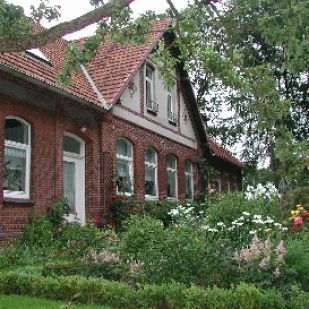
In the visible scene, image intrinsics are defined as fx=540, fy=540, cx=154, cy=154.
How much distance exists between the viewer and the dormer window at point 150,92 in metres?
20.5

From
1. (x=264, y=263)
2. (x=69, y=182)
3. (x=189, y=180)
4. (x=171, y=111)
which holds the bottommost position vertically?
(x=264, y=263)

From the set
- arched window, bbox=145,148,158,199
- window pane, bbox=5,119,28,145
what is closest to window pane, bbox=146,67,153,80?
arched window, bbox=145,148,158,199

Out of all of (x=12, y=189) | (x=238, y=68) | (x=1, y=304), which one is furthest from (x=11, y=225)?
(x=238, y=68)

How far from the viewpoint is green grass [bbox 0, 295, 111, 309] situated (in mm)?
6738

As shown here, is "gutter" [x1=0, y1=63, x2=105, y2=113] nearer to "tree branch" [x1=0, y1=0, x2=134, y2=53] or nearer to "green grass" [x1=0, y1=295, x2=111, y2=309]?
"tree branch" [x1=0, y1=0, x2=134, y2=53]

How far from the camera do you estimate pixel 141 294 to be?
6.59 m

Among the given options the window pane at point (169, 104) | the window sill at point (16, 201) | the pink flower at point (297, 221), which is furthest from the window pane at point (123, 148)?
the pink flower at point (297, 221)

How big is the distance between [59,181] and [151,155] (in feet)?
21.5

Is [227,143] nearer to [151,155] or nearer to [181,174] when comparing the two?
[181,174]

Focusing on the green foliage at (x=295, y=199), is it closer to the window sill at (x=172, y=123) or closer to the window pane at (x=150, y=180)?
the window pane at (x=150, y=180)

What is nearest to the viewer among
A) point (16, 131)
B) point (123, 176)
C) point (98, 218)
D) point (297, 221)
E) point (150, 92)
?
point (297, 221)

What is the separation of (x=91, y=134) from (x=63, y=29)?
9.74 metres

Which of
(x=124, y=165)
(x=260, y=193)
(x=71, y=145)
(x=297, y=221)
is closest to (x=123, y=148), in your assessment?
(x=124, y=165)

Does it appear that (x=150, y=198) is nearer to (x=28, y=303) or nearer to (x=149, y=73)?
(x=149, y=73)
